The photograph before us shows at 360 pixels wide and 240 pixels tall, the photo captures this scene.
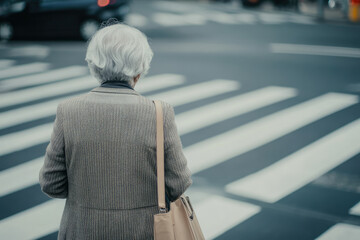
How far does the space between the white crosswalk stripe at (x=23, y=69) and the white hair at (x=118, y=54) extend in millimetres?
8126

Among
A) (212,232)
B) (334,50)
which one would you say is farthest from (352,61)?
(212,232)

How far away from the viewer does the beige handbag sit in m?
2.00

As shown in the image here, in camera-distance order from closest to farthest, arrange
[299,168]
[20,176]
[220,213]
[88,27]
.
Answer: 1. [220,213]
2. [20,176]
3. [299,168]
4. [88,27]

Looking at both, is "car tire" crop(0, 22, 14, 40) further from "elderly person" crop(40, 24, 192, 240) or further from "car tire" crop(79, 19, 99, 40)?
"elderly person" crop(40, 24, 192, 240)

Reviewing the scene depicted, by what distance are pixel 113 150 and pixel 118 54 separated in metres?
0.40

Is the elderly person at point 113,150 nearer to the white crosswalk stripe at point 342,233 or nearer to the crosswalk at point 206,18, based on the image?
the white crosswalk stripe at point 342,233

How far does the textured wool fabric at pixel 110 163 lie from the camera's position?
2.00 meters

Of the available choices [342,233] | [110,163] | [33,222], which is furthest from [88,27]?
[110,163]

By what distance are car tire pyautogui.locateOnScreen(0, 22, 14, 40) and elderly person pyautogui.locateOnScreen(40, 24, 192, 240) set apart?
1149cm

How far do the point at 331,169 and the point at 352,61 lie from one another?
5952 mm

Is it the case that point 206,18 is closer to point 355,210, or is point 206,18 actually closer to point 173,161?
point 355,210

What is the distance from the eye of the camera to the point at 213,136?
20.4ft

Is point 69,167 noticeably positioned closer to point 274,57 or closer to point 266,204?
point 266,204

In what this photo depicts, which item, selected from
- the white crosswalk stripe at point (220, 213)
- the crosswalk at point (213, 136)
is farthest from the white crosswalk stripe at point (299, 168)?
the white crosswalk stripe at point (220, 213)
